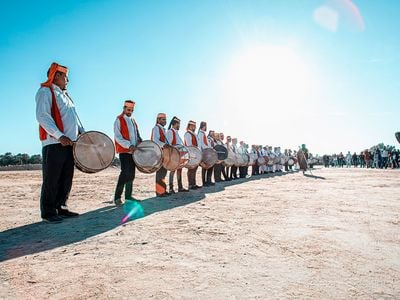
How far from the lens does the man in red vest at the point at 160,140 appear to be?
7260 mm

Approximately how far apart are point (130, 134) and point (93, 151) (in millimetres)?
1773

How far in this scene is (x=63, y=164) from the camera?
15.2 feet

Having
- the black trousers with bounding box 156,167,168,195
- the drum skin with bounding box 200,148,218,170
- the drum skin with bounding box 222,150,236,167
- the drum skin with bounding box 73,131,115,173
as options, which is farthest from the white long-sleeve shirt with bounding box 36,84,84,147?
the drum skin with bounding box 222,150,236,167

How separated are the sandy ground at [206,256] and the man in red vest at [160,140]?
2.56 meters

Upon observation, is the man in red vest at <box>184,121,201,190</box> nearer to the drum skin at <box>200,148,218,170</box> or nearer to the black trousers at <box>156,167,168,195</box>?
the drum skin at <box>200,148,218,170</box>

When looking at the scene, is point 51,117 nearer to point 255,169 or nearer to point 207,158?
point 207,158

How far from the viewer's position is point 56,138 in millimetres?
4426

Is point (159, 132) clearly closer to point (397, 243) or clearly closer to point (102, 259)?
point (102, 259)

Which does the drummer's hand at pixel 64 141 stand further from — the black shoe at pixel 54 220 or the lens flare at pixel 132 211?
the lens flare at pixel 132 211

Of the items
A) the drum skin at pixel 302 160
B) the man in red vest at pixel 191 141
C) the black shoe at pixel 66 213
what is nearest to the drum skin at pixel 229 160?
the man in red vest at pixel 191 141

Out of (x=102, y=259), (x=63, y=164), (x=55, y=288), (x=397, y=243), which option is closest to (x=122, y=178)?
(x=63, y=164)

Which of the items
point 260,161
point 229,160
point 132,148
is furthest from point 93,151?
point 260,161

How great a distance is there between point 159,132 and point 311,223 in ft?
15.4

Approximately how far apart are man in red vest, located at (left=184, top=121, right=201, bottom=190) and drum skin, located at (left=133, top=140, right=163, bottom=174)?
2876 mm
